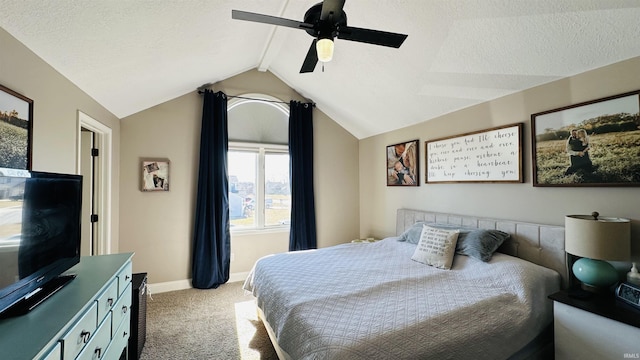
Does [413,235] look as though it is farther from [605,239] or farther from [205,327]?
[205,327]

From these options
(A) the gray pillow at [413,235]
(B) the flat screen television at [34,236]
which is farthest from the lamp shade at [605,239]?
(B) the flat screen television at [34,236]

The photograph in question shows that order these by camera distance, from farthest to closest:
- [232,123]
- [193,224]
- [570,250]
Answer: [232,123], [193,224], [570,250]

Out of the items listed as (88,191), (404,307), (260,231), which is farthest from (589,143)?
(88,191)

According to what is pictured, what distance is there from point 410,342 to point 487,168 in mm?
2072

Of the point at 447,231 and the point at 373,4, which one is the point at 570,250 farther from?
the point at 373,4

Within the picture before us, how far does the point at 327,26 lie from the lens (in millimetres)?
1657

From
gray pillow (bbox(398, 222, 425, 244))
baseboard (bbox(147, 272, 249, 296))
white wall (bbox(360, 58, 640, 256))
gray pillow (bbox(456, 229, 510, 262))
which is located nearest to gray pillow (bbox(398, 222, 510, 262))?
gray pillow (bbox(456, 229, 510, 262))

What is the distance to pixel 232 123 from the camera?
13.1ft

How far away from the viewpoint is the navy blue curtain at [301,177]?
4160mm

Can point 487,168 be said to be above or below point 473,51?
below

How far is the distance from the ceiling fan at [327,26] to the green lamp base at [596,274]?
6.63 ft

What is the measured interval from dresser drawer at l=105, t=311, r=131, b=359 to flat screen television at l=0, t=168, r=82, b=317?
46 centimetres

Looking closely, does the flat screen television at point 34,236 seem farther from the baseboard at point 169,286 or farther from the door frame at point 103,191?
the baseboard at point 169,286

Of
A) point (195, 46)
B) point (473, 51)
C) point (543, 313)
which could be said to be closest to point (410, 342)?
point (543, 313)
